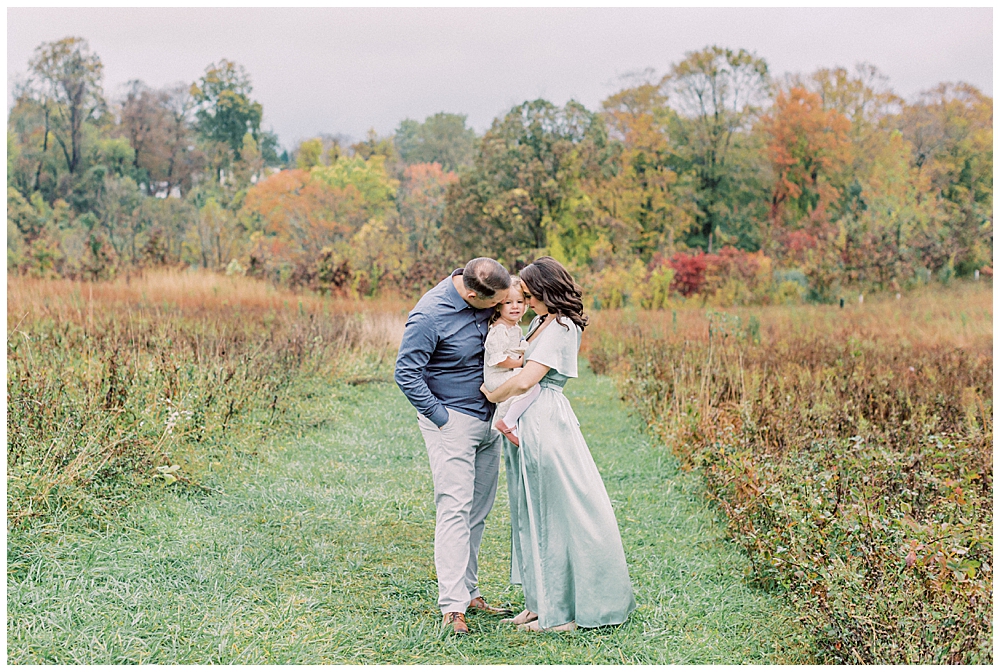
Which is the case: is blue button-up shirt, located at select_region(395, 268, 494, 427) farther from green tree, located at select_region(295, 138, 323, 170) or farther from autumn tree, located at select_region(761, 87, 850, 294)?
green tree, located at select_region(295, 138, 323, 170)

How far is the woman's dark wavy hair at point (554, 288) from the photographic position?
3.62 metres

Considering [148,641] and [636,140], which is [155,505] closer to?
[148,641]

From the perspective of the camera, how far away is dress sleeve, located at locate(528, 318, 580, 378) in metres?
3.65

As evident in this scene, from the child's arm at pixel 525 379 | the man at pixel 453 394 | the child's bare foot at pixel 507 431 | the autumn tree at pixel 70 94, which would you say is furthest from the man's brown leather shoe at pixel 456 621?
the autumn tree at pixel 70 94

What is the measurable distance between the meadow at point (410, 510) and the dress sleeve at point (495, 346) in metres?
1.21

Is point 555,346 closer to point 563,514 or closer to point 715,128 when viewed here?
point 563,514

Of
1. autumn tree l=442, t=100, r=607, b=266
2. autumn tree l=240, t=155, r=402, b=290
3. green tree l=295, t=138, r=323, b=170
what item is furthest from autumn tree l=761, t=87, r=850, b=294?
green tree l=295, t=138, r=323, b=170

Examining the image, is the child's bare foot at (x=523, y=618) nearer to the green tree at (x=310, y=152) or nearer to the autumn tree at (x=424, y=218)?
the autumn tree at (x=424, y=218)

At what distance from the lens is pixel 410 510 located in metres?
5.57

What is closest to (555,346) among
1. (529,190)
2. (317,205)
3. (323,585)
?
(323,585)

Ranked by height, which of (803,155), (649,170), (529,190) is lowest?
(529,190)

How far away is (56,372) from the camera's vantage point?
261 inches

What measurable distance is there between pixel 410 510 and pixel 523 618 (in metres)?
1.87

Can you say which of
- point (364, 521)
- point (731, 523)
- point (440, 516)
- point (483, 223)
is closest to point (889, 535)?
point (731, 523)
